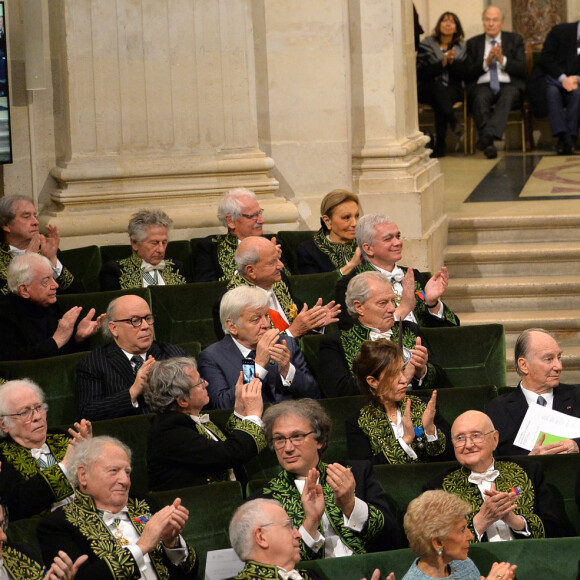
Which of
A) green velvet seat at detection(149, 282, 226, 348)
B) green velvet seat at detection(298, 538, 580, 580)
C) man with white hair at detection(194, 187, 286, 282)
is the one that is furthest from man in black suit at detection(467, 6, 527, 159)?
green velvet seat at detection(298, 538, 580, 580)

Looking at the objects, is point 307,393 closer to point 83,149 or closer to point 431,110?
point 83,149

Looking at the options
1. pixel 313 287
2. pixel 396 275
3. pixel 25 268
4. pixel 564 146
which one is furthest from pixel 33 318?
pixel 564 146

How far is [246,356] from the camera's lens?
536cm

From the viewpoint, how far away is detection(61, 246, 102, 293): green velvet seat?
23.3 feet

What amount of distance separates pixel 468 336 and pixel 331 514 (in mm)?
1745

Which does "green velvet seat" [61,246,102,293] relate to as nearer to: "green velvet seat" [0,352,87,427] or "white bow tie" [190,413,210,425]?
"green velvet seat" [0,352,87,427]

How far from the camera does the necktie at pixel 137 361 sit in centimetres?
533

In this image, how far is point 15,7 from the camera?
7625 millimetres

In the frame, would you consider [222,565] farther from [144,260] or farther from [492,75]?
[492,75]

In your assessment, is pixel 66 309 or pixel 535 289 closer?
pixel 66 309

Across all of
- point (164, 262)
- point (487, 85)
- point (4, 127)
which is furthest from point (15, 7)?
point (487, 85)

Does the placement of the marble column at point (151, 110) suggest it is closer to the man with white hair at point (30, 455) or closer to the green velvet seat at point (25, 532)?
the man with white hair at point (30, 455)

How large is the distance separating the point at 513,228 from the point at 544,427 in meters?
3.90

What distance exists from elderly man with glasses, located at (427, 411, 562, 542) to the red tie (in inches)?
64.9
